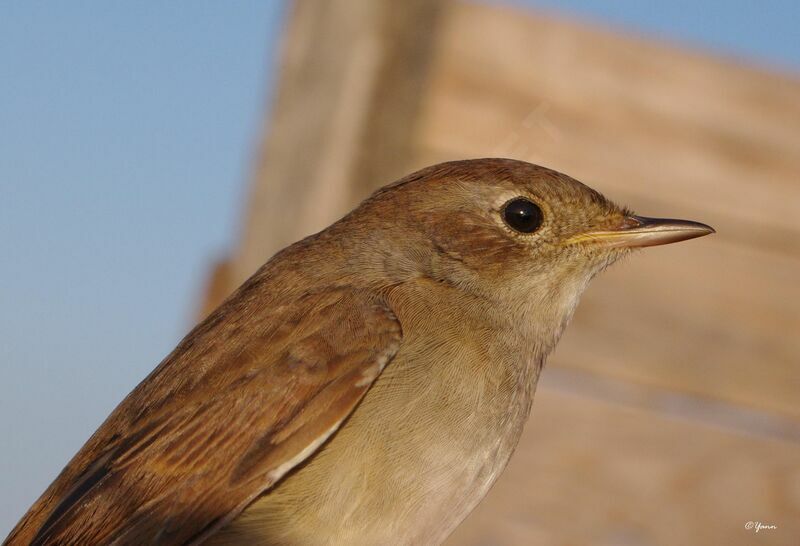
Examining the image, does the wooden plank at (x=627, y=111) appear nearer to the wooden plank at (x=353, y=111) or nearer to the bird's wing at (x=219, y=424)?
the wooden plank at (x=353, y=111)

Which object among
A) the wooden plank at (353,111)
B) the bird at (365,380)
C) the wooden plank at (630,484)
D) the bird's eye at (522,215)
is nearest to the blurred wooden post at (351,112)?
the wooden plank at (353,111)


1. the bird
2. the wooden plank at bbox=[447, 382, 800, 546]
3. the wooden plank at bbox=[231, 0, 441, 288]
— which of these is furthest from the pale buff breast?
the wooden plank at bbox=[231, 0, 441, 288]

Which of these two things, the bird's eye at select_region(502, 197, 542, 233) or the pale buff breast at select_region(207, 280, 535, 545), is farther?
the bird's eye at select_region(502, 197, 542, 233)

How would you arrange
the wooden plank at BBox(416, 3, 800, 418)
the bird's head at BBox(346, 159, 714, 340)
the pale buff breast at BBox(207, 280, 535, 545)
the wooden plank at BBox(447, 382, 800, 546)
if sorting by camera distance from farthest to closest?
the wooden plank at BBox(416, 3, 800, 418) → the wooden plank at BBox(447, 382, 800, 546) → the bird's head at BBox(346, 159, 714, 340) → the pale buff breast at BBox(207, 280, 535, 545)

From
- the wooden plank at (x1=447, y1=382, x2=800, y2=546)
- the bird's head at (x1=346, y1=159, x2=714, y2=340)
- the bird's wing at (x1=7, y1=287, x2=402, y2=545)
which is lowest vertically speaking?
the wooden plank at (x1=447, y1=382, x2=800, y2=546)

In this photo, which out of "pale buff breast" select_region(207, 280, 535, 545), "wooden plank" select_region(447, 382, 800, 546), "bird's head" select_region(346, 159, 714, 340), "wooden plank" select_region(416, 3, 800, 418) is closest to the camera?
"pale buff breast" select_region(207, 280, 535, 545)

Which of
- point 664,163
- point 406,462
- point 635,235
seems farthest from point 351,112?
point 406,462

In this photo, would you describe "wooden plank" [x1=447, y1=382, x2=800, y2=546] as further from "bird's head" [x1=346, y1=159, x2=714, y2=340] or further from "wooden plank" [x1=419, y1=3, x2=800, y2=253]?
"bird's head" [x1=346, y1=159, x2=714, y2=340]

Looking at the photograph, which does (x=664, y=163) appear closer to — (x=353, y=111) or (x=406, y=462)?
(x=353, y=111)
